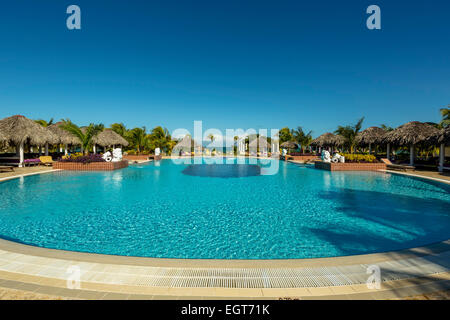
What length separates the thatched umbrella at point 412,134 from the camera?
16859 millimetres

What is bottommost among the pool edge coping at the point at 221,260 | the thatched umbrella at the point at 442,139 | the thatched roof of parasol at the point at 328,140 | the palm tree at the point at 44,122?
the pool edge coping at the point at 221,260

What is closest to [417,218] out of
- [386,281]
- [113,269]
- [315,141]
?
[386,281]

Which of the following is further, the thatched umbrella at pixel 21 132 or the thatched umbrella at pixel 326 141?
the thatched umbrella at pixel 326 141

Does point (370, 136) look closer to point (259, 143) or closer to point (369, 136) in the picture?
point (369, 136)

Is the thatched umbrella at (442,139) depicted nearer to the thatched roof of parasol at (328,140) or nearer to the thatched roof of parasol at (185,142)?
the thatched roof of parasol at (328,140)

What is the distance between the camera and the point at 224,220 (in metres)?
5.95

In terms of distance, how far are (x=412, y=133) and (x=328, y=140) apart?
11549 millimetres

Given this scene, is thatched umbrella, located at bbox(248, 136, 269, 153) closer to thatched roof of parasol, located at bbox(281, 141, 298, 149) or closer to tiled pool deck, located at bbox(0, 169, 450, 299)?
thatched roof of parasol, located at bbox(281, 141, 298, 149)

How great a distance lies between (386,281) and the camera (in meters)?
2.70

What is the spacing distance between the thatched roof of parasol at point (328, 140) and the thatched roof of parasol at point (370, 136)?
406cm

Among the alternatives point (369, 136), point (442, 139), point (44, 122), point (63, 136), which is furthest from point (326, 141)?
point (44, 122)

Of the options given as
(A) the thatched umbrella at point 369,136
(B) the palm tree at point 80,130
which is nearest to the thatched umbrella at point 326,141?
(A) the thatched umbrella at point 369,136
